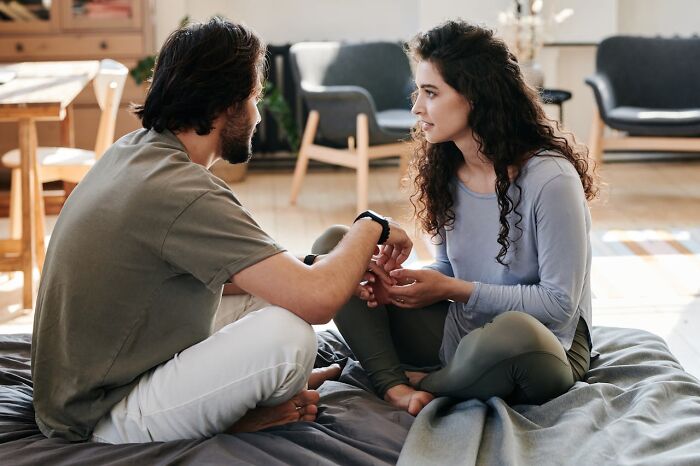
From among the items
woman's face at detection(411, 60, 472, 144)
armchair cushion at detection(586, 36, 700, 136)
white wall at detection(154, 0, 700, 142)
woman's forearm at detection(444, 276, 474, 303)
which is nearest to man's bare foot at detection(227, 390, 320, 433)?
woman's forearm at detection(444, 276, 474, 303)

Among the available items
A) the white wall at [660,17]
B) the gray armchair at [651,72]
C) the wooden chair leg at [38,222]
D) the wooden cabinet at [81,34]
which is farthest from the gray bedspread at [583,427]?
the white wall at [660,17]

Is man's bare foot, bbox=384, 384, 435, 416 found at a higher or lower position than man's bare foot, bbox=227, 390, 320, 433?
lower

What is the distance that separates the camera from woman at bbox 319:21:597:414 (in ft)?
7.27

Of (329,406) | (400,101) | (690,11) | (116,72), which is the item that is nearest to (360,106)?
(400,101)

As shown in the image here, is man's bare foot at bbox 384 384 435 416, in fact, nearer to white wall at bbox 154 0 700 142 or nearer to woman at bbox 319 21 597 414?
woman at bbox 319 21 597 414

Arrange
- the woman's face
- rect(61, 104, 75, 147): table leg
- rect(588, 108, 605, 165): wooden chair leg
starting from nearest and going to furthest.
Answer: the woman's face < rect(61, 104, 75, 147): table leg < rect(588, 108, 605, 165): wooden chair leg

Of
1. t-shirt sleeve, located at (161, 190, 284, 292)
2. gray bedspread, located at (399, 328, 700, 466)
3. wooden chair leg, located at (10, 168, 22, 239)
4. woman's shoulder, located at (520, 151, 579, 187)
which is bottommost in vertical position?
wooden chair leg, located at (10, 168, 22, 239)

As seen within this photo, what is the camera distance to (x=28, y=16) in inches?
225

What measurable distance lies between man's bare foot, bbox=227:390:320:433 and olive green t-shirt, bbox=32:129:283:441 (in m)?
0.21

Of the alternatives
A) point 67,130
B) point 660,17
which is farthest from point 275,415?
point 660,17

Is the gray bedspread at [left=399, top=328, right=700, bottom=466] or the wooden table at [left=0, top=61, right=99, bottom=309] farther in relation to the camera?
the wooden table at [left=0, top=61, right=99, bottom=309]

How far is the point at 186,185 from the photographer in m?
1.93

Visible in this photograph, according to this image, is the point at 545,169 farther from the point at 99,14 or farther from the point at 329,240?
the point at 99,14

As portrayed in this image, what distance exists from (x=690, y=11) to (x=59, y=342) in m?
5.18
